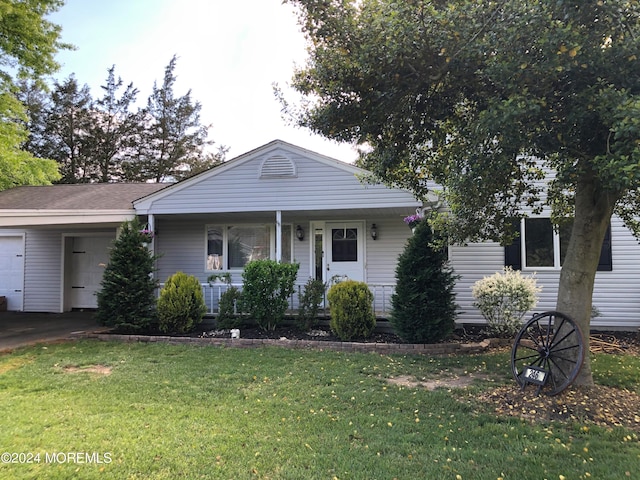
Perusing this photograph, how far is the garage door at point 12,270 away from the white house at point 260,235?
3 cm

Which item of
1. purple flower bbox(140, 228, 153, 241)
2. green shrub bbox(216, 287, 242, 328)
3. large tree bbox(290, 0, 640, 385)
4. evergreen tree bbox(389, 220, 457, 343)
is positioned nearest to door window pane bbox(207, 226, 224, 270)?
purple flower bbox(140, 228, 153, 241)

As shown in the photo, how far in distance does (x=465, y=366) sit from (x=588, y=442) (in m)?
2.48

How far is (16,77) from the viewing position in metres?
12.0

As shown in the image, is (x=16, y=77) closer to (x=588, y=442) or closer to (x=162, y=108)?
(x=162, y=108)

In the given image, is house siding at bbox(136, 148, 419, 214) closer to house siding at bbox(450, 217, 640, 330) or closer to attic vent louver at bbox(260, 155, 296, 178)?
attic vent louver at bbox(260, 155, 296, 178)

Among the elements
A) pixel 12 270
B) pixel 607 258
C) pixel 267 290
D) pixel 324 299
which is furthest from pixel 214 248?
pixel 607 258

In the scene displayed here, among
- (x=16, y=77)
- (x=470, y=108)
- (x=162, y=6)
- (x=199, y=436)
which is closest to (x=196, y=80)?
(x=16, y=77)

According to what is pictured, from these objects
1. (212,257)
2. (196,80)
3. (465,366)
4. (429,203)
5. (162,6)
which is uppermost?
(196,80)

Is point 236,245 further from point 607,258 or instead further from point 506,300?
point 607,258

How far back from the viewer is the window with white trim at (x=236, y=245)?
10273mm

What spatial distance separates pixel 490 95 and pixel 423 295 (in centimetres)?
341

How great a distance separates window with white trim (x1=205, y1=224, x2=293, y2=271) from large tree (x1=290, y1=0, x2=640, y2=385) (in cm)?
525

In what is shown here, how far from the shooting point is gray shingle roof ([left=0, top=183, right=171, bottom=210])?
9.23 metres

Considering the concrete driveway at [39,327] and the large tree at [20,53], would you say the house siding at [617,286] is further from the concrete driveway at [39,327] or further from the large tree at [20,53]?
the large tree at [20,53]
